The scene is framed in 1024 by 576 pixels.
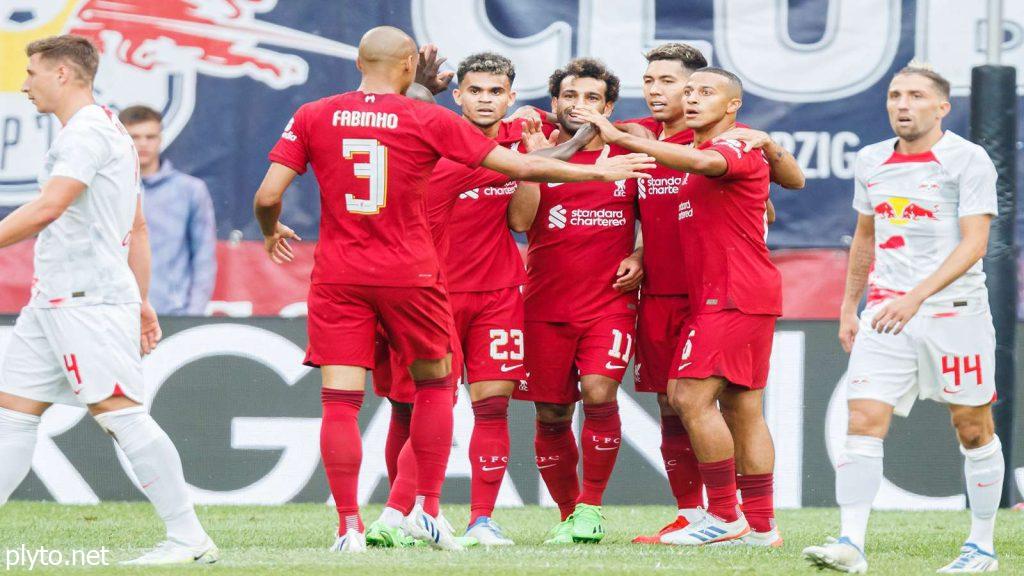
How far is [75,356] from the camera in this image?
5742 mm

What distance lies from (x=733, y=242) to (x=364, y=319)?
1783 mm

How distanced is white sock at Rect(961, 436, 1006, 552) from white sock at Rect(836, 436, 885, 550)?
52 centimetres

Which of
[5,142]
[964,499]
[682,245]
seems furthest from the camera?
[5,142]

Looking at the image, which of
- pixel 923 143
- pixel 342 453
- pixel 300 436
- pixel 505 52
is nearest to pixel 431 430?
pixel 342 453

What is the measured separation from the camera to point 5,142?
10.4m

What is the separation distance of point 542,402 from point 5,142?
4840mm

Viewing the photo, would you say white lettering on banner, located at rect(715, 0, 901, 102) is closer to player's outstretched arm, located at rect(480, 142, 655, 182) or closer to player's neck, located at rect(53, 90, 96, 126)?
player's outstretched arm, located at rect(480, 142, 655, 182)

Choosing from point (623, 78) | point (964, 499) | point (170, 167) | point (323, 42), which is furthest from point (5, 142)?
point (964, 499)

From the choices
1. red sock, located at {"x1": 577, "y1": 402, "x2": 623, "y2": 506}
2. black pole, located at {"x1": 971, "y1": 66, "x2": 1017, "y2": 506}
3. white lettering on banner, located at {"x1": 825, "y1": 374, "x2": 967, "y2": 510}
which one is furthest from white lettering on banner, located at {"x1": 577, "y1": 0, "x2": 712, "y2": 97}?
red sock, located at {"x1": 577, "y1": 402, "x2": 623, "y2": 506}

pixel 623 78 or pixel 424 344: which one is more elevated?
pixel 623 78

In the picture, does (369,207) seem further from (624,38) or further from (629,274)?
(624,38)

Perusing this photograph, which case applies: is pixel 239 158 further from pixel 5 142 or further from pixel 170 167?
pixel 5 142

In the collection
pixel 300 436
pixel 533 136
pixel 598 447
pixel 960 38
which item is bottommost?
pixel 300 436

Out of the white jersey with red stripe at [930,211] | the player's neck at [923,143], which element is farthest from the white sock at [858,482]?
the player's neck at [923,143]
